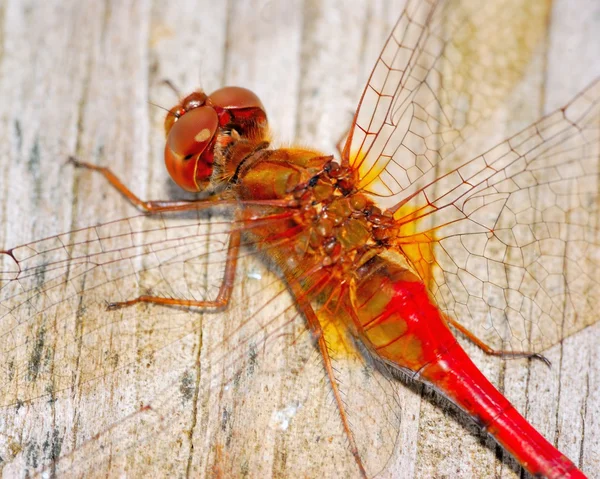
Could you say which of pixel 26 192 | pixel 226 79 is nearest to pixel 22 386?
pixel 26 192

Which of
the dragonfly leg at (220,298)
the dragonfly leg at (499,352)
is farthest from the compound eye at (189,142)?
the dragonfly leg at (499,352)

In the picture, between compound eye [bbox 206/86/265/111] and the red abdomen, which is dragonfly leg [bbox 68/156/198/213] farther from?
the red abdomen

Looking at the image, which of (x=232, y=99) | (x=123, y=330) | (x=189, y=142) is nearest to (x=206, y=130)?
(x=189, y=142)

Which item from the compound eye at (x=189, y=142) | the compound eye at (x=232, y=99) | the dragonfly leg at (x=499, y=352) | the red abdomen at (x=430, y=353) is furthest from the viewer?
the compound eye at (x=232, y=99)

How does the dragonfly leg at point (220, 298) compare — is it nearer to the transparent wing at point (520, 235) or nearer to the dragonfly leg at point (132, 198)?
the dragonfly leg at point (132, 198)

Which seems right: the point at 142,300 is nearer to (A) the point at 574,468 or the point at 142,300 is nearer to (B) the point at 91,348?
(B) the point at 91,348

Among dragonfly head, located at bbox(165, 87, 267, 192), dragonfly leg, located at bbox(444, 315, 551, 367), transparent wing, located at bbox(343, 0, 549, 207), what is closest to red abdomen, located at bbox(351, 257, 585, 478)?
Answer: dragonfly leg, located at bbox(444, 315, 551, 367)
